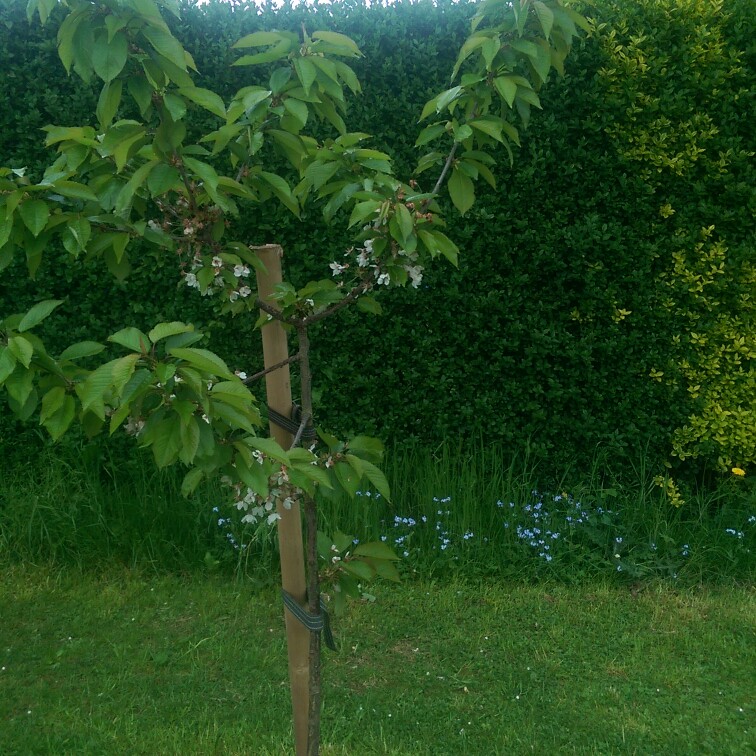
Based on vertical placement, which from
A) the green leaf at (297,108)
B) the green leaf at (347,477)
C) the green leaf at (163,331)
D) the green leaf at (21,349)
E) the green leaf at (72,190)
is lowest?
the green leaf at (347,477)

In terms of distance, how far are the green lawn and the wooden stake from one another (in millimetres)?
716

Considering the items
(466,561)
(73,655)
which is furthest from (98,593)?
(466,561)

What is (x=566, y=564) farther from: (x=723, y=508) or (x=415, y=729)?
(x=415, y=729)

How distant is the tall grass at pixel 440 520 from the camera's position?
4422mm

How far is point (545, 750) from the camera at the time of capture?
3.03 m

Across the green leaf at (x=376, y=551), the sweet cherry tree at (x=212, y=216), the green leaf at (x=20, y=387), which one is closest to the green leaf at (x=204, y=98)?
the sweet cherry tree at (x=212, y=216)

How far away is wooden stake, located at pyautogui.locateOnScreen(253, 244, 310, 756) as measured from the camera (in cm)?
229

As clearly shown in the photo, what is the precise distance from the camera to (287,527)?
2328 millimetres

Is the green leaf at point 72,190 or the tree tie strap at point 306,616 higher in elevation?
the green leaf at point 72,190

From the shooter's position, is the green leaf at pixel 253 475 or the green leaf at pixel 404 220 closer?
the green leaf at pixel 253 475

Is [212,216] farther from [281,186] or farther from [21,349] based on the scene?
[21,349]

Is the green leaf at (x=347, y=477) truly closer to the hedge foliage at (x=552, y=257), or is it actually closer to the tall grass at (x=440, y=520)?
the tall grass at (x=440, y=520)

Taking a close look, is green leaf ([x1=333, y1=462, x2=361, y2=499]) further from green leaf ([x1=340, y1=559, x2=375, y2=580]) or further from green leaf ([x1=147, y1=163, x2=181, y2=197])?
green leaf ([x1=147, y1=163, x2=181, y2=197])

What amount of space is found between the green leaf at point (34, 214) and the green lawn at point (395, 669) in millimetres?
2041
